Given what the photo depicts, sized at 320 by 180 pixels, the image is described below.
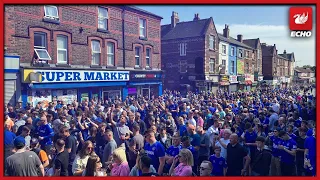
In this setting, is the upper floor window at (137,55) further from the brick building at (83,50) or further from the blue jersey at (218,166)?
the blue jersey at (218,166)

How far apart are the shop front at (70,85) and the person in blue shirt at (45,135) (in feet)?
23.1

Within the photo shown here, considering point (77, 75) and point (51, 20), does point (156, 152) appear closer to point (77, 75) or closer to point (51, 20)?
point (77, 75)

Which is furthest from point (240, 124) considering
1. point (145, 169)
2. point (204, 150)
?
point (145, 169)

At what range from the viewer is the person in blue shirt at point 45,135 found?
286 inches

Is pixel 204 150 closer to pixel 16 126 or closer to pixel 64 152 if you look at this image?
pixel 64 152

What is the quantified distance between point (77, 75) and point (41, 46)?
2.78 meters

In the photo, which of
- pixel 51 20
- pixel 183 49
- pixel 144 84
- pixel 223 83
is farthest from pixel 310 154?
pixel 223 83

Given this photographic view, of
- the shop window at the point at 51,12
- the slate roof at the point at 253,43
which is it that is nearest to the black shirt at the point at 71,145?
the shop window at the point at 51,12

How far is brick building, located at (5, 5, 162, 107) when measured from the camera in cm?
1395

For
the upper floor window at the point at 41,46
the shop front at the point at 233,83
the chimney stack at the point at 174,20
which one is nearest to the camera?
the upper floor window at the point at 41,46

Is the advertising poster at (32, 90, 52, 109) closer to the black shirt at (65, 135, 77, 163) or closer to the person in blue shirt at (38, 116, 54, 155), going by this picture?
the person in blue shirt at (38, 116, 54, 155)

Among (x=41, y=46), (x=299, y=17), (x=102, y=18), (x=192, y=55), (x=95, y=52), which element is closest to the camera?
(x=299, y=17)

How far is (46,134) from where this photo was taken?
24.4ft

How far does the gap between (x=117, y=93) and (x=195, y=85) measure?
1300 cm
